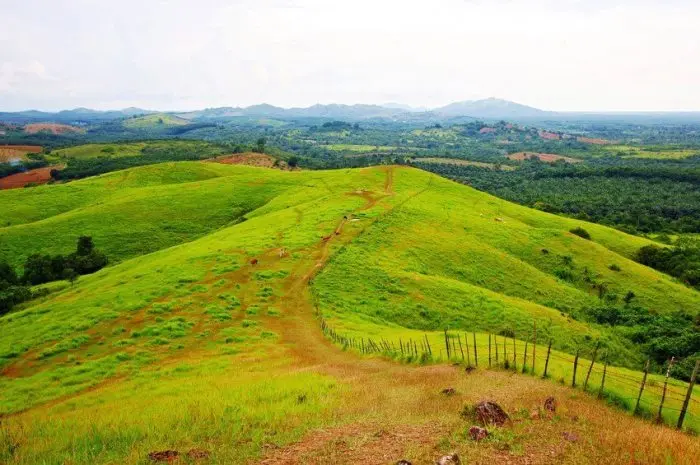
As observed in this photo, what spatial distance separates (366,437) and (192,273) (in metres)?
33.7

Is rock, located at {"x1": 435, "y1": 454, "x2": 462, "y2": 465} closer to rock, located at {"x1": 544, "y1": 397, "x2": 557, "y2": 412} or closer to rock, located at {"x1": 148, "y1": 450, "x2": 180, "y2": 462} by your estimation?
rock, located at {"x1": 544, "y1": 397, "x2": 557, "y2": 412}

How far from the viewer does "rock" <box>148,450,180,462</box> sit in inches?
550

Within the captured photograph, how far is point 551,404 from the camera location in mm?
17453

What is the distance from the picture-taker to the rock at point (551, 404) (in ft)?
56.2

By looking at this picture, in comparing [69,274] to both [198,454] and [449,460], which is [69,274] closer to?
[198,454]

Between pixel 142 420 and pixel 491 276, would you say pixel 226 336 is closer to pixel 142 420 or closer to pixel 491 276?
pixel 142 420

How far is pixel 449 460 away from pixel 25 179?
19068cm

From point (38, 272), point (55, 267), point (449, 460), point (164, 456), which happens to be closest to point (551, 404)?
point (449, 460)

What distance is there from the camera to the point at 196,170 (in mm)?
133500

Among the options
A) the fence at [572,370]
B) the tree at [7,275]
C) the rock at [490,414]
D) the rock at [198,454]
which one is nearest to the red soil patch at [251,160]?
the tree at [7,275]

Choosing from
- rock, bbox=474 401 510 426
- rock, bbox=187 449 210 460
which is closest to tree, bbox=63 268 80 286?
rock, bbox=187 449 210 460

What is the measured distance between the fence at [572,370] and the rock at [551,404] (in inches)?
129

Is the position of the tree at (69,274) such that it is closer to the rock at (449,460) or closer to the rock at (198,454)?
the rock at (198,454)

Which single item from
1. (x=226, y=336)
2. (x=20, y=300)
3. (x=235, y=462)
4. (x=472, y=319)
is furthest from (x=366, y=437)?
(x=20, y=300)
